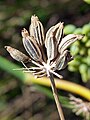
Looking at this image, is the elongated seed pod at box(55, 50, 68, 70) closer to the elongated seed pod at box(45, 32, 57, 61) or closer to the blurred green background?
the elongated seed pod at box(45, 32, 57, 61)

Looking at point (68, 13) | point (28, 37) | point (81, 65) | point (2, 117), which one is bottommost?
point (2, 117)

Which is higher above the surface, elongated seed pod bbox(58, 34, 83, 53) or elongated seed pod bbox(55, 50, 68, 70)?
elongated seed pod bbox(58, 34, 83, 53)

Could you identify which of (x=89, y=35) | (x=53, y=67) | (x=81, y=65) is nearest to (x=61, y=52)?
(x=53, y=67)

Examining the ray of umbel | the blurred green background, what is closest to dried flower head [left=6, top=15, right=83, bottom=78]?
the ray of umbel

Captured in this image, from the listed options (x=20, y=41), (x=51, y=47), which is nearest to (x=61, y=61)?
(x=51, y=47)

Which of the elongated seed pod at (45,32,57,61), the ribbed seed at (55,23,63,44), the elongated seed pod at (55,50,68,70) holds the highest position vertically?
the ribbed seed at (55,23,63,44)

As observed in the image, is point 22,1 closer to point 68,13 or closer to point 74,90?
point 68,13

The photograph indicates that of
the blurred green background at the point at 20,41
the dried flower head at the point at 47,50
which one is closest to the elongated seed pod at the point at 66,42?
the dried flower head at the point at 47,50

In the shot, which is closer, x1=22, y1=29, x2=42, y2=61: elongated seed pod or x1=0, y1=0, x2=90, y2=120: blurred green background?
x1=22, y1=29, x2=42, y2=61: elongated seed pod
